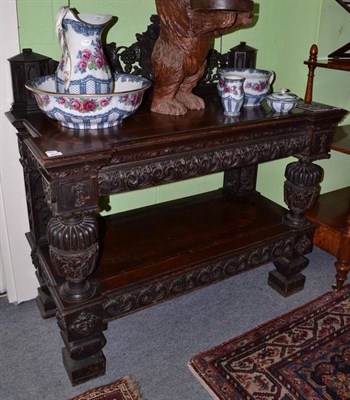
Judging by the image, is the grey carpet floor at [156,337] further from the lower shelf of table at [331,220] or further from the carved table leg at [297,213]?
the lower shelf of table at [331,220]

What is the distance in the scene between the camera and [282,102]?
5.43ft

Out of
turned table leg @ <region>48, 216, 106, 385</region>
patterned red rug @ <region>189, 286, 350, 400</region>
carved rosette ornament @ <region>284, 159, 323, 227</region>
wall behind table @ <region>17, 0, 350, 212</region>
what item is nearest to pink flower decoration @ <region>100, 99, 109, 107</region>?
turned table leg @ <region>48, 216, 106, 385</region>

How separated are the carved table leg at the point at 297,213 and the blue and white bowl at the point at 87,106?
772 millimetres

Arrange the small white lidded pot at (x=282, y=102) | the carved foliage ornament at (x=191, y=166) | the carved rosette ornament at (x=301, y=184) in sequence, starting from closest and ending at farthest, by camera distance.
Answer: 1. the carved foliage ornament at (x=191, y=166)
2. the small white lidded pot at (x=282, y=102)
3. the carved rosette ornament at (x=301, y=184)

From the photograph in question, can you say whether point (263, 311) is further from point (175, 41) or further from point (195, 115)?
point (175, 41)

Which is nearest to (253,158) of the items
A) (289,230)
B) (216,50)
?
(289,230)

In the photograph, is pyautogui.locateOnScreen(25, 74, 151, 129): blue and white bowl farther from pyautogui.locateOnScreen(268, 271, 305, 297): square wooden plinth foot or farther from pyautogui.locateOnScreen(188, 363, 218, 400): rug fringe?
pyautogui.locateOnScreen(268, 271, 305, 297): square wooden plinth foot

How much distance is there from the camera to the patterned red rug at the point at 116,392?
151 cm

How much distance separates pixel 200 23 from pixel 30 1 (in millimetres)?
617

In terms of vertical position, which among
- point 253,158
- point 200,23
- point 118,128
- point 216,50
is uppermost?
point 200,23

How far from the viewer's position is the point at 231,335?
1.81m

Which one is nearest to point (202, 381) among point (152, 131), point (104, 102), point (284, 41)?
point (152, 131)

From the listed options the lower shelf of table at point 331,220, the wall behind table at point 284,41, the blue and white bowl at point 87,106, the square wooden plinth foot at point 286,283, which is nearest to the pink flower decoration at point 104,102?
the blue and white bowl at point 87,106

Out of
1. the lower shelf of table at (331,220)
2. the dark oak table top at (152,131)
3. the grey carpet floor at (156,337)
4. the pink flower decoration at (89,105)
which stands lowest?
the grey carpet floor at (156,337)
